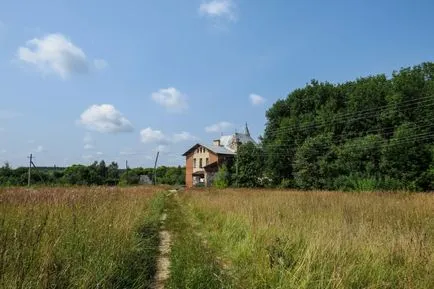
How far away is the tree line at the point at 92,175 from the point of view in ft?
160

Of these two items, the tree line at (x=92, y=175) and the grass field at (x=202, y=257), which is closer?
the grass field at (x=202, y=257)

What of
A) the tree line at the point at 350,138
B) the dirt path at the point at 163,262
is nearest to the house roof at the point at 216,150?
the tree line at the point at 350,138

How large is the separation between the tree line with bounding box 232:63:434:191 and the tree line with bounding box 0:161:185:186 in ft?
69.5

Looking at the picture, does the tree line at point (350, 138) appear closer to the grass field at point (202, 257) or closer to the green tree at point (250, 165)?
the green tree at point (250, 165)

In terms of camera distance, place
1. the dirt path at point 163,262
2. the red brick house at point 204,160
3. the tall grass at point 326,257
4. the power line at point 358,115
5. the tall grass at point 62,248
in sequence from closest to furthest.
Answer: the tall grass at point 62,248, the tall grass at point 326,257, the dirt path at point 163,262, the power line at point 358,115, the red brick house at point 204,160

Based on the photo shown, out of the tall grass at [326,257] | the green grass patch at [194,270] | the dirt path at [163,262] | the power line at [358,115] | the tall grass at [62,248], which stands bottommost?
the dirt path at [163,262]

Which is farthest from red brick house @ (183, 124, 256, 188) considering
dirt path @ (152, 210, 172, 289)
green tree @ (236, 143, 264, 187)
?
dirt path @ (152, 210, 172, 289)

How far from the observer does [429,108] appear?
46.0m

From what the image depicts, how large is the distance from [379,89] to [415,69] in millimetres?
6679

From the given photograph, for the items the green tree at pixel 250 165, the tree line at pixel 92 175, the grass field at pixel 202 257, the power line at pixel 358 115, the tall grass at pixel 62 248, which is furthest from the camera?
the green tree at pixel 250 165

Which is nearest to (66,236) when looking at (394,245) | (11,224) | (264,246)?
(11,224)

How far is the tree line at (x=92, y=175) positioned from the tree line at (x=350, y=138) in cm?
2119

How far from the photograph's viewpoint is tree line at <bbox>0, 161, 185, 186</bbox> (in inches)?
1922

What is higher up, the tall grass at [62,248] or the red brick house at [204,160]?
the red brick house at [204,160]
